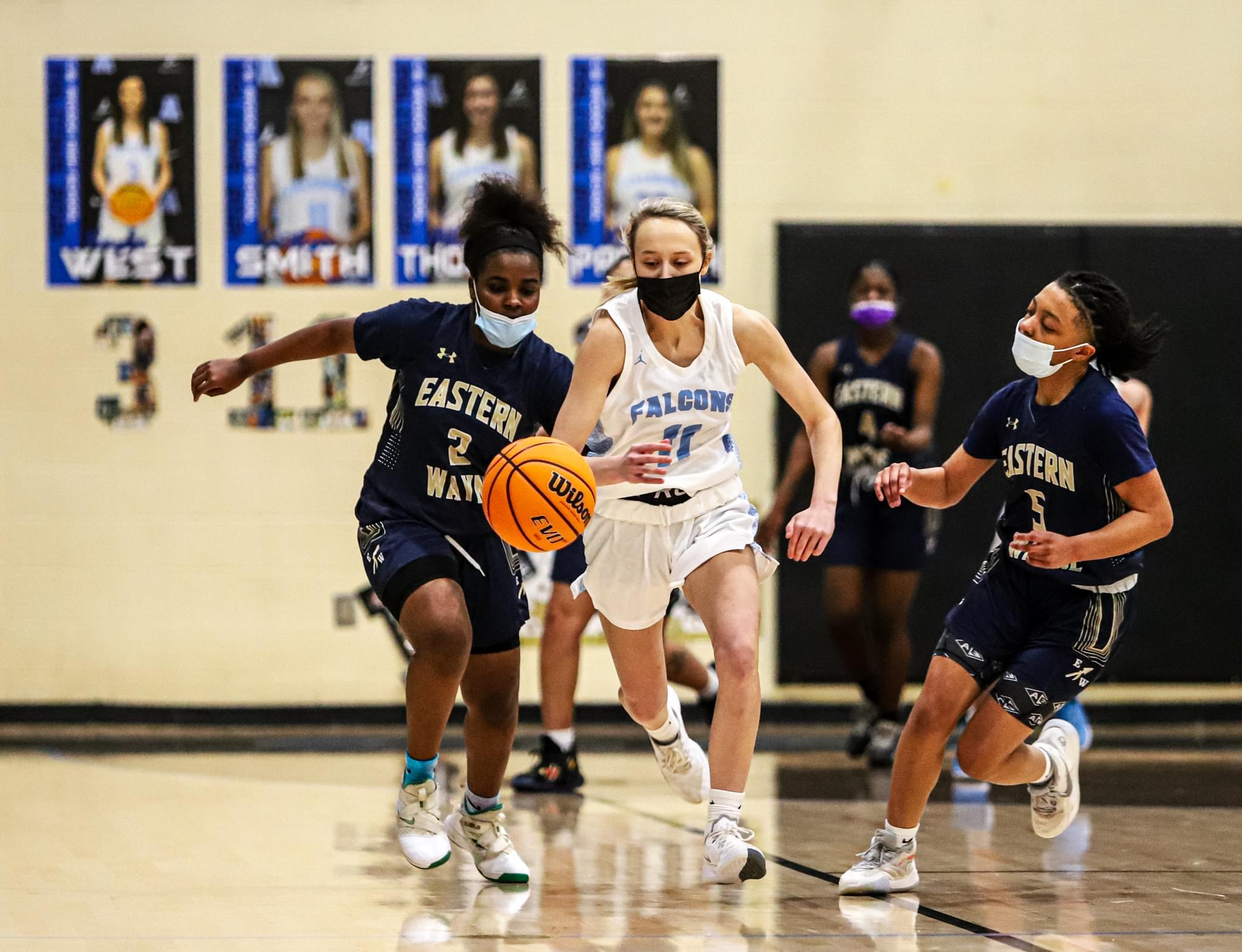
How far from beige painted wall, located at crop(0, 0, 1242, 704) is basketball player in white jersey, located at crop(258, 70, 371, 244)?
146mm

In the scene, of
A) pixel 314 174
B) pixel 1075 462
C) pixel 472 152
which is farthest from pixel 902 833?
pixel 314 174

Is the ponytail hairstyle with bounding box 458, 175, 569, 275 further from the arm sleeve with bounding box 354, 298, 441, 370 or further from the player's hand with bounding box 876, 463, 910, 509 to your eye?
the player's hand with bounding box 876, 463, 910, 509

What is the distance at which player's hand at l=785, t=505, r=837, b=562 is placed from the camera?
3.79 metres

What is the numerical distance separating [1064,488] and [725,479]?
86 centimetres

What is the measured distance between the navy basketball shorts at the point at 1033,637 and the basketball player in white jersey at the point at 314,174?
5005 millimetres

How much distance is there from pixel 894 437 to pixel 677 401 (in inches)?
112

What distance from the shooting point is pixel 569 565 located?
5832 mm

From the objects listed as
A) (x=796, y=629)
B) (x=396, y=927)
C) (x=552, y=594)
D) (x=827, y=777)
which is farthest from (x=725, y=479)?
(x=796, y=629)

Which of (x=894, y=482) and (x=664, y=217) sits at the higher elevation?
(x=664, y=217)

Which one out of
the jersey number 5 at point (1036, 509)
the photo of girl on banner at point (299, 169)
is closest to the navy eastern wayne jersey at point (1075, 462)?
the jersey number 5 at point (1036, 509)

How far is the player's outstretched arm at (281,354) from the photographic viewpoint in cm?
414

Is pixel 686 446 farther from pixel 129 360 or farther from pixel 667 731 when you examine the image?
pixel 129 360

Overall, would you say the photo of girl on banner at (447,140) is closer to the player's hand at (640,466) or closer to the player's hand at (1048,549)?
the player's hand at (640,466)

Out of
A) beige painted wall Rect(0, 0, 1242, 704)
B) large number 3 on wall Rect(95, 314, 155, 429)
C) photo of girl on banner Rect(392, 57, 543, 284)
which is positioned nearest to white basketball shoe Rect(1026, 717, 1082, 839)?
beige painted wall Rect(0, 0, 1242, 704)
